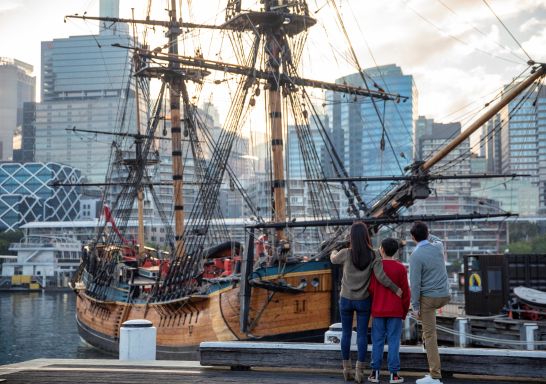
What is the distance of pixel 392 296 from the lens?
7.52 meters

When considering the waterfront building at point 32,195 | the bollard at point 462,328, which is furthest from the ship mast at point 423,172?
the waterfront building at point 32,195

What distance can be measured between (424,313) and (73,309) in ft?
204

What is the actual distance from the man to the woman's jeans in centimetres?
56

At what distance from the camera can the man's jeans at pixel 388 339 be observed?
749cm

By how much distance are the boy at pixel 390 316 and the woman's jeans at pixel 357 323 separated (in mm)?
111

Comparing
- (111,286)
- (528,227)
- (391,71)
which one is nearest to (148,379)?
(111,286)

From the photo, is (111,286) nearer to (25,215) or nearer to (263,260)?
(263,260)

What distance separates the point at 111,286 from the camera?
1384 inches

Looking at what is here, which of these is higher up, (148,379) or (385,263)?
(385,263)

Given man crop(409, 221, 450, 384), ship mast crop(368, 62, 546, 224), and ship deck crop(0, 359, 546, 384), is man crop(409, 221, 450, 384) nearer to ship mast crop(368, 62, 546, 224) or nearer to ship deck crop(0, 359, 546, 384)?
ship deck crop(0, 359, 546, 384)

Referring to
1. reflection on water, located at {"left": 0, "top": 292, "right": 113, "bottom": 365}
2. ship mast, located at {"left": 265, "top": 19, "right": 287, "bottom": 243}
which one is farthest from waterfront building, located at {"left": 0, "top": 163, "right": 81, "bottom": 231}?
ship mast, located at {"left": 265, "top": 19, "right": 287, "bottom": 243}

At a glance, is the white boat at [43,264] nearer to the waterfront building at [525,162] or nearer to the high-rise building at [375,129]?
the high-rise building at [375,129]

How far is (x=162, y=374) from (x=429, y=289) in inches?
121

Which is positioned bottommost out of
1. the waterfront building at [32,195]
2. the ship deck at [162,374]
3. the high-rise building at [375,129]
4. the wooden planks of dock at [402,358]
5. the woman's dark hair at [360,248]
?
the ship deck at [162,374]
